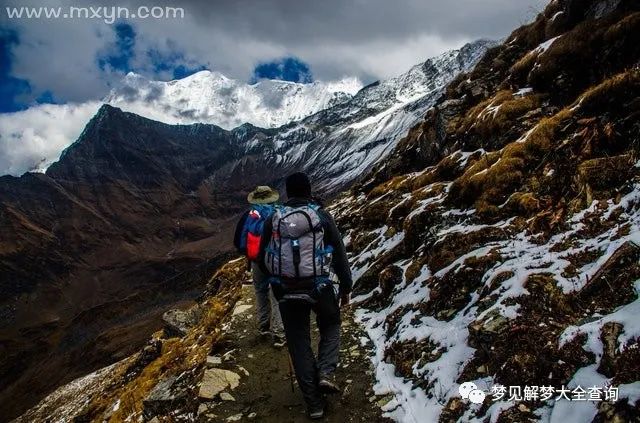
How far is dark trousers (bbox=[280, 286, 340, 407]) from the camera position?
7332mm

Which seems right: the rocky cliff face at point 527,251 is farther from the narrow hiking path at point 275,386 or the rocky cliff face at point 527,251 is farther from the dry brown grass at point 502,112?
the narrow hiking path at point 275,386

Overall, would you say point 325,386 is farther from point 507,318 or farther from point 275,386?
point 507,318

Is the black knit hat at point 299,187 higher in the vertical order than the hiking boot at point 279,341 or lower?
higher

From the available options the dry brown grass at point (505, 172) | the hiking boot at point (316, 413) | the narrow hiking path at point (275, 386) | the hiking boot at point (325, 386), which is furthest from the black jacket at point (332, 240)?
the dry brown grass at point (505, 172)

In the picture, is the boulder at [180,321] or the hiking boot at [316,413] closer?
the hiking boot at [316,413]

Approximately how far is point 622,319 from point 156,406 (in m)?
8.87

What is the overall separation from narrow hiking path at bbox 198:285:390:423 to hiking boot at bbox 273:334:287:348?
135mm

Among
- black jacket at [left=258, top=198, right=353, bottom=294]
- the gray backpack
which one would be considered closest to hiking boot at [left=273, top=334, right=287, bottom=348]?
black jacket at [left=258, top=198, right=353, bottom=294]

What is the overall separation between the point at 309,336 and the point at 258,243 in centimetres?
246

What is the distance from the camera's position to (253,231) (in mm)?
9234

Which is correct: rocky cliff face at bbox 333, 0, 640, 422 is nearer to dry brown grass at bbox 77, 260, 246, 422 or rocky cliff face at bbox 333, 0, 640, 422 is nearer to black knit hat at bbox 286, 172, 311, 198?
black knit hat at bbox 286, 172, 311, 198

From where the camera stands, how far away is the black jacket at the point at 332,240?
733 centimetres

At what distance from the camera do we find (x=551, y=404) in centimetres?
559

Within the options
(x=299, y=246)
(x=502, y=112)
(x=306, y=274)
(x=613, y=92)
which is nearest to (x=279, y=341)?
(x=306, y=274)
